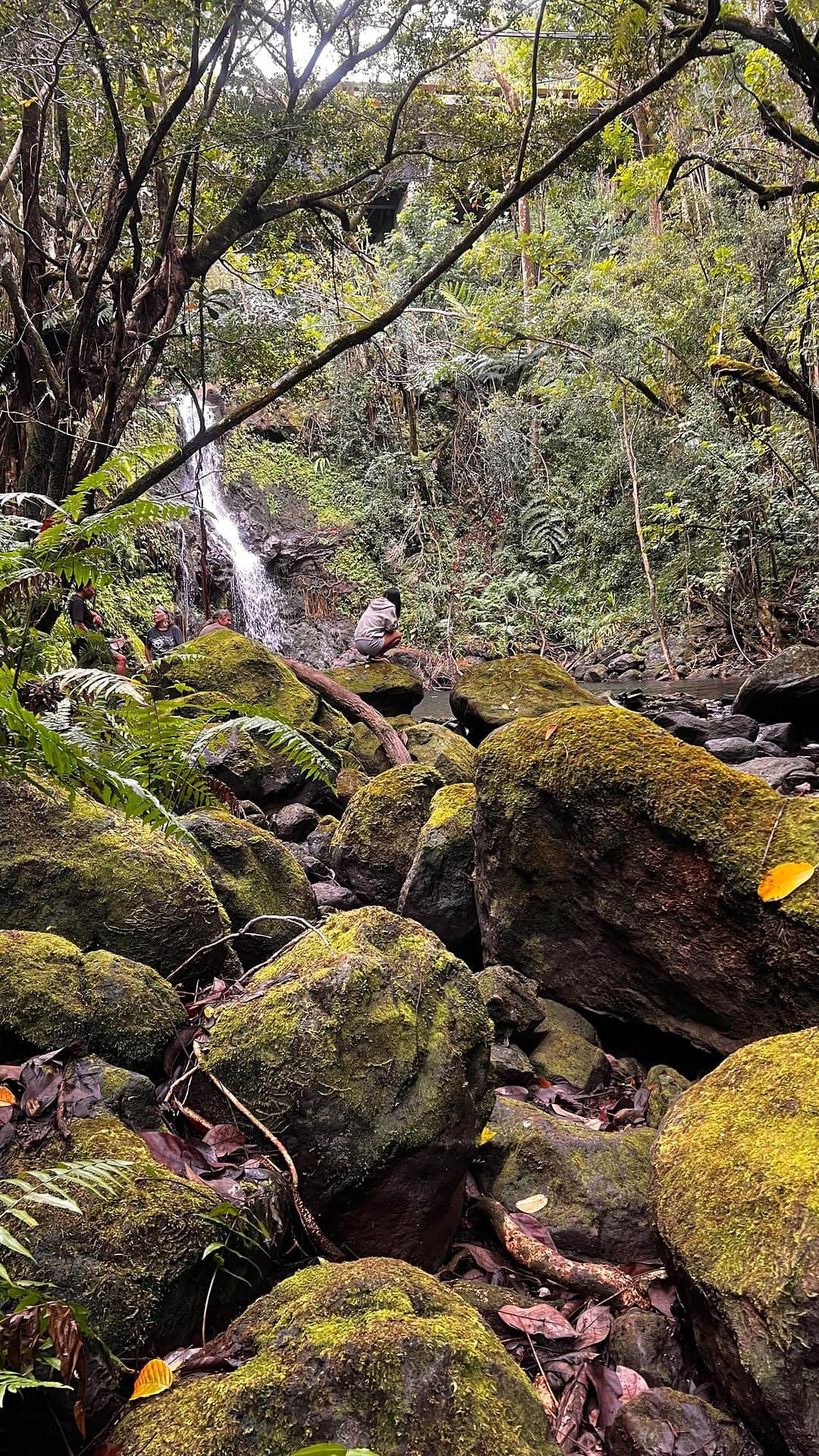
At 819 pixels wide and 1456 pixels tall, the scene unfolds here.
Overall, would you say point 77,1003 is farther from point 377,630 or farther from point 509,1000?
point 377,630

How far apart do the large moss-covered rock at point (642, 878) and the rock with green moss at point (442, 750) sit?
8.65 feet

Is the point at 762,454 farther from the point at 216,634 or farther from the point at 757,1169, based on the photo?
the point at 757,1169

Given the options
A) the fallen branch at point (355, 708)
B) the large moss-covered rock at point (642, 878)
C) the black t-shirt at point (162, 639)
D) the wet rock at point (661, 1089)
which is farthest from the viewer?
the black t-shirt at point (162, 639)

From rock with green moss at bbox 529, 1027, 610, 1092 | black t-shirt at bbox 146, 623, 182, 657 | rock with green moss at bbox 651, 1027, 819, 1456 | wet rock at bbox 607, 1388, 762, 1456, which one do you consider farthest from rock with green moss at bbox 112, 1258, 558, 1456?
black t-shirt at bbox 146, 623, 182, 657

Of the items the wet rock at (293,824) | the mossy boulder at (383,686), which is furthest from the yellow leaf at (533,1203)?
the mossy boulder at (383,686)

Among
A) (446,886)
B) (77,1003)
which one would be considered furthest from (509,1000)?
(77,1003)

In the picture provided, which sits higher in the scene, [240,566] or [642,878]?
[642,878]

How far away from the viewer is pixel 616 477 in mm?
21781

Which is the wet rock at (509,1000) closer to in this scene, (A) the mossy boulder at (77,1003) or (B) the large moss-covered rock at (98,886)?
(B) the large moss-covered rock at (98,886)

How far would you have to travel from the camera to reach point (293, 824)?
6543mm

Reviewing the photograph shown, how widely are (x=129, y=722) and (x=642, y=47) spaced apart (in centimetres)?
718

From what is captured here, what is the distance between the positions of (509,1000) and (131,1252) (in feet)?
7.03

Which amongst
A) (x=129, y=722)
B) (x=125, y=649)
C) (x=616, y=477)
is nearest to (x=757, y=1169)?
(x=129, y=722)

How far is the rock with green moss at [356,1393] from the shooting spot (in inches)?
58.0
